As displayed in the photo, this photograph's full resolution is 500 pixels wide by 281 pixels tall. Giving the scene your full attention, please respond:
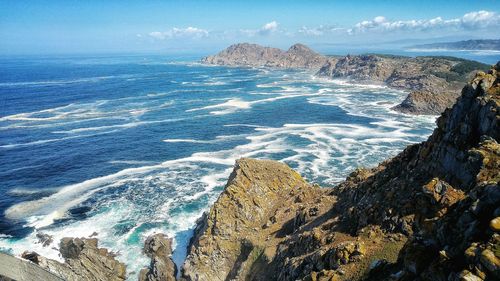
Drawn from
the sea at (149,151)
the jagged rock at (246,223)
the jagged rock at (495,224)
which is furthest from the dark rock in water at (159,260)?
the jagged rock at (495,224)

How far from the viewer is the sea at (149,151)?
189ft

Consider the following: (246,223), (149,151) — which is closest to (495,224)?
(246,223)

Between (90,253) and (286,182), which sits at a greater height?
(286,182)

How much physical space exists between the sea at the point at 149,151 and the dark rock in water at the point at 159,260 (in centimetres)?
118

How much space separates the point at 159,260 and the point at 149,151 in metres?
49.6

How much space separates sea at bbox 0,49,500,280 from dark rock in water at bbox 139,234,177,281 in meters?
1.18

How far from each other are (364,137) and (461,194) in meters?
80.2

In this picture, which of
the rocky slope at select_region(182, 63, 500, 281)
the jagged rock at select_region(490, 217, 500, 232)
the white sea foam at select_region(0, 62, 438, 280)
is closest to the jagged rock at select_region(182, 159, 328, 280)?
the rocky slope at select_region(182, 63, 500, 281)

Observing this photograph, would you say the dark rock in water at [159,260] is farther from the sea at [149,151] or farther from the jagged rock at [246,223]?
the jagged rock at [246,223]

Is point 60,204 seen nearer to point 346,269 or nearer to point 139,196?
point 139,196

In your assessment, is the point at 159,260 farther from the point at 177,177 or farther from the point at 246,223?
the point at 177,177

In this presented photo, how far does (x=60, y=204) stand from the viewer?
64.6 m

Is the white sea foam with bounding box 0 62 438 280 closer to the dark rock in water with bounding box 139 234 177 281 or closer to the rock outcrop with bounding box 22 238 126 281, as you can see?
the dark rock in water with bounding box 139 234 177 281

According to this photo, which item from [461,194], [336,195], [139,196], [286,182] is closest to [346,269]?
[461,194]
